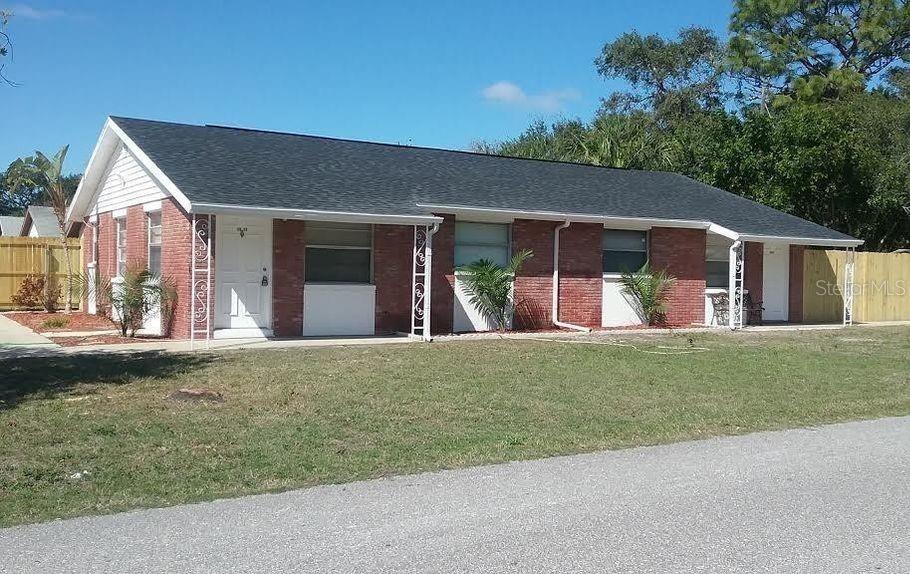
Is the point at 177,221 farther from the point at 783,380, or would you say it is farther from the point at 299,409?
the point at 783,380

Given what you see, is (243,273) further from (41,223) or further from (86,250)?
(41,223)

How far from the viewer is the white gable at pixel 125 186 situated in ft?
55.7

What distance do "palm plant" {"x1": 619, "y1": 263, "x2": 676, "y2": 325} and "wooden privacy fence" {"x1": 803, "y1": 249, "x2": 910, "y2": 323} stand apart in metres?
5.47

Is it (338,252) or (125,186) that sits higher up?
(125,186)

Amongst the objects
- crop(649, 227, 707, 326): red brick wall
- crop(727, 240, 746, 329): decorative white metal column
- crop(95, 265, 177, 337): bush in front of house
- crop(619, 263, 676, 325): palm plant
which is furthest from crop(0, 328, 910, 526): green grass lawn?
crop(649, 227, 707, 326): red brick wall

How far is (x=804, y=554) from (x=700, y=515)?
0.86 m

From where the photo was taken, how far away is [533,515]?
5902mm

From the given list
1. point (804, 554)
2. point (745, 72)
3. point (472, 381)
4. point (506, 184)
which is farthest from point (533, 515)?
point (745, 72)

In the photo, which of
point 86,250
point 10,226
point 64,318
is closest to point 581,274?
point 64,318

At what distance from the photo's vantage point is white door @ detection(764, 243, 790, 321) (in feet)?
73.2

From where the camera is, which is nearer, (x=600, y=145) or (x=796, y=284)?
(x=796, y=284)

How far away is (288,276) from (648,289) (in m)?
8.20

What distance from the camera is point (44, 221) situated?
3441cm

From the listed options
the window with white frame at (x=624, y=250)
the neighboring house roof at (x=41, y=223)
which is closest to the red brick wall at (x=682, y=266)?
the window with white frame at (x=624, y=250)
